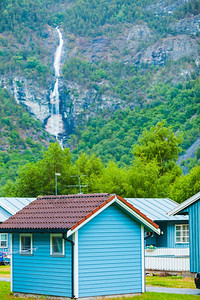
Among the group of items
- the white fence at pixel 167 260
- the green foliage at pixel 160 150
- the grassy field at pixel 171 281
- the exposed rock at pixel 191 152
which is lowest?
the grassy field at pixel 171 281

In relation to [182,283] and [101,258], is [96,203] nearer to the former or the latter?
[101,258]

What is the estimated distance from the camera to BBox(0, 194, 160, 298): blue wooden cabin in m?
21.6

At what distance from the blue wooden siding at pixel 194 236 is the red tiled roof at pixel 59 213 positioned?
284 inches

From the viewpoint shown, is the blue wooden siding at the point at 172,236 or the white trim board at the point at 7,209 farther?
the white trim board at the point at 7,209

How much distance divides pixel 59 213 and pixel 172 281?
32.2 ft

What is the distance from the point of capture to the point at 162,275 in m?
33.6

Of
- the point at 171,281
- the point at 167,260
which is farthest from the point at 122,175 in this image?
the point at 171,281

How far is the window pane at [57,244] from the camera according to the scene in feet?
73.1

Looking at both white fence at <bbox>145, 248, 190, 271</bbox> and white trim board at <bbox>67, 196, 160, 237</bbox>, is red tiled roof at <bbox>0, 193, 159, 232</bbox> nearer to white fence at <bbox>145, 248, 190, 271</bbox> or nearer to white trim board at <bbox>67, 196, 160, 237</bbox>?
white trim board at <bbox>67, 196, 160, 237</bbox>

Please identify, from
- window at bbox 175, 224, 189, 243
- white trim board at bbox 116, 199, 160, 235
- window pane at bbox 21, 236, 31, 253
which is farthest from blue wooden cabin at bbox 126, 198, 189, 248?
window pane at bbox 21, 236, 31, 253

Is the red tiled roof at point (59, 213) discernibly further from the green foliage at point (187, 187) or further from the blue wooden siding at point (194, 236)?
the green foliage at point (187, 187)

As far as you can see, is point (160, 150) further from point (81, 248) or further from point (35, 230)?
point (81, 248)

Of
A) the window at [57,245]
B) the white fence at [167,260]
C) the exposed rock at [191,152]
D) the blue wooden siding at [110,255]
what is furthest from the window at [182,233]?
the exposed rock at [191,152]

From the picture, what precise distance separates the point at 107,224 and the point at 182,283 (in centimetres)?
838
